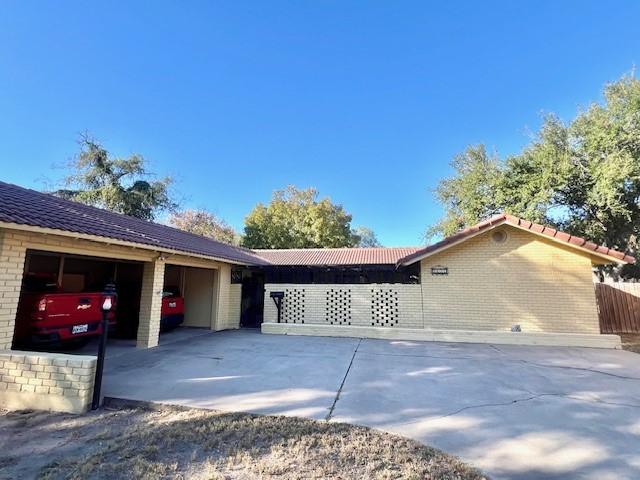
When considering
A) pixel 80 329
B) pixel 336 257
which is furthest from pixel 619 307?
pixel 80 329

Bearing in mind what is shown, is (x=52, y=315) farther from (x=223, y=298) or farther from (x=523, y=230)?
(x=523, y=230)

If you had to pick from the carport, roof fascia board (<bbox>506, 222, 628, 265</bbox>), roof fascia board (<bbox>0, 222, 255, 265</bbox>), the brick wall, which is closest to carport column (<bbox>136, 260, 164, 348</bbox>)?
the carport

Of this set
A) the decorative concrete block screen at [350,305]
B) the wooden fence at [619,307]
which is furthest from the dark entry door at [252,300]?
the wooden fence at [619,307]

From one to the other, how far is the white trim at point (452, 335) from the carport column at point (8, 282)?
7.20 meters

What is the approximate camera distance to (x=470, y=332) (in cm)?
998

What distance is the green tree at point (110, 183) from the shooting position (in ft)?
79.6

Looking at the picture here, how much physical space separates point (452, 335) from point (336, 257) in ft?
20.5

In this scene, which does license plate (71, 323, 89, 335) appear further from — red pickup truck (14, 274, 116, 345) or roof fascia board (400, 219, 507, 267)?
roof fascia board (400, 219, 507, 267)

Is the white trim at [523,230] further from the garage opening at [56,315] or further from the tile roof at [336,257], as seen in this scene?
the garage opening at [56,315]

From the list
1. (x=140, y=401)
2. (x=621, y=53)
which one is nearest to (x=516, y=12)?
(x=621, y=53)

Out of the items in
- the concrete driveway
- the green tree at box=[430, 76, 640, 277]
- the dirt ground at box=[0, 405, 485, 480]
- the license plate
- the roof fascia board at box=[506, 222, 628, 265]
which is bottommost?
the dirt ground at box=[0, 405, 485, 480]

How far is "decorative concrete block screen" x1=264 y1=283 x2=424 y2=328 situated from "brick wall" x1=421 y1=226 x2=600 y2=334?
2.08 feet

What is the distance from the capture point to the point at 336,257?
14.8 metres

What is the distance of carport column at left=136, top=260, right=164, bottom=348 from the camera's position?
848 centimetres
